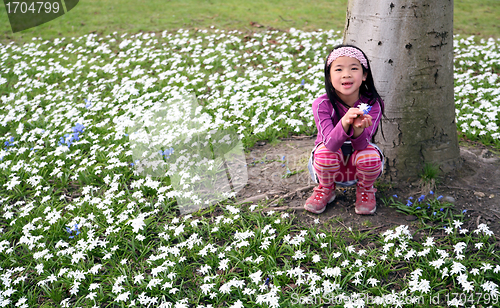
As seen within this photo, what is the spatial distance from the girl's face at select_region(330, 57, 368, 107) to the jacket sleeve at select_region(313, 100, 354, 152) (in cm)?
17

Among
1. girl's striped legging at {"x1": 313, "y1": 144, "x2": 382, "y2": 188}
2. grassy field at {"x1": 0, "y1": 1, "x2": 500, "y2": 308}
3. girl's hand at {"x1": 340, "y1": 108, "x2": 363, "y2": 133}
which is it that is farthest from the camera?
girl's striped legging at {"x1": 313, "y1": 144, "x2": 382, "y2": 188}

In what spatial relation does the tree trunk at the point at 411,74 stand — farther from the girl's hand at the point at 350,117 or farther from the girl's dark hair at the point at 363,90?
the girl's hand at the point at 350,117

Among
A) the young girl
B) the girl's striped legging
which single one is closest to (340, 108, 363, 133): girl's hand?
the young girl

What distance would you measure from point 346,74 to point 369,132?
42 cm

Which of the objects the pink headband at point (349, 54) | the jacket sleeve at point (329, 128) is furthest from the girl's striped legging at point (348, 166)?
the pink headband at point (349, 54)

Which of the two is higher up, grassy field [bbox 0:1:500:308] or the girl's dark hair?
the girl's dark hair

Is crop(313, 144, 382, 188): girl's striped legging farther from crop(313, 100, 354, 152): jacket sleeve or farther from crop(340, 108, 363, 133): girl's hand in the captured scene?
crop(340, 108, 363, 133): girl's hand

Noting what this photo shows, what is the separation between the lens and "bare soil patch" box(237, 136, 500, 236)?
8.76 feet

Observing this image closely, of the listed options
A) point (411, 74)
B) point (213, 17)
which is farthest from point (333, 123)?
point (213, 17)

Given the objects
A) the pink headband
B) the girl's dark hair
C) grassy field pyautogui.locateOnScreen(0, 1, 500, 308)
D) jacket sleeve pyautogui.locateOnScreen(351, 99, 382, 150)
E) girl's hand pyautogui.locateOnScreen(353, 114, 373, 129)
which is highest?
the pink headband

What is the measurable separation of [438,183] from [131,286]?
2392 millimetres

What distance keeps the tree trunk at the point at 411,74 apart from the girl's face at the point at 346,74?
47 centimetres

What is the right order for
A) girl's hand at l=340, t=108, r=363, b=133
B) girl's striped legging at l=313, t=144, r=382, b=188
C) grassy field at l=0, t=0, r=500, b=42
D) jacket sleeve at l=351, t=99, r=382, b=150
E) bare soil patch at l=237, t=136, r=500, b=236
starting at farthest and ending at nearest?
grassy field at l=0, t=0, r=500, b=42 → bare soil patch at l=237, t=136, r=500, b=236 → girl's striped legging at l=313, t=144, r=382, b=188 → jacket sleeve at l=351, t=99, r=382, b=150 → girl's hand at l=340, t=108, r=363, b=133

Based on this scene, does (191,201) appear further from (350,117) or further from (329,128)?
(350,117)
